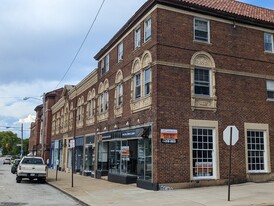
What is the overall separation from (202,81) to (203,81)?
6 centimetres

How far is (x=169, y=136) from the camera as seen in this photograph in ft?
55.4

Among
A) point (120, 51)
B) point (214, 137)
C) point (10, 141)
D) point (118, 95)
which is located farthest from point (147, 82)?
point (10, 141)

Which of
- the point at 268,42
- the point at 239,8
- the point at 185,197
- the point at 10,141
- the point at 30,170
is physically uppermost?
the point at 239,8

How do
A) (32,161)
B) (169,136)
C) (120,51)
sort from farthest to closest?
(32,161) → (120,51) → (169,136)

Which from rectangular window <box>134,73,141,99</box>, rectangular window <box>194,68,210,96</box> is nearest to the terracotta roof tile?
rectangular window <box>194,68,210,96</box>

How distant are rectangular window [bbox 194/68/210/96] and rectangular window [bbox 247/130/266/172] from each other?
140 inches

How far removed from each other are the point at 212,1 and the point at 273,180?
36.2 ft

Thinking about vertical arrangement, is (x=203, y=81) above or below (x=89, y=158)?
above

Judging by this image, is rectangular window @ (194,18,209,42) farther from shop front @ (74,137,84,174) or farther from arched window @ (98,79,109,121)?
shop front @ (74,137,84,174)

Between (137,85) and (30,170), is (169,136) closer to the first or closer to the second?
(137,85)

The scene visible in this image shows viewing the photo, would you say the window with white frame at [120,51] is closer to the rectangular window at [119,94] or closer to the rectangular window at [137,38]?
the rectangular window at [119,94]

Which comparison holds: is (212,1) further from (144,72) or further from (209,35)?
(144,72)

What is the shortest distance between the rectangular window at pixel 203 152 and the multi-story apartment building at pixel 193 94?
0.16 ft

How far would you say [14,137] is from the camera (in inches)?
6457
